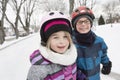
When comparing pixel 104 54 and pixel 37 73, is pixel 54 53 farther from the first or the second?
pixel 104 54

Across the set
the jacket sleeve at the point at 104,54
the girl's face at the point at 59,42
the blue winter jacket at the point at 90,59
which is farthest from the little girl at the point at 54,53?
the jacket sleeve at the point at 104,54

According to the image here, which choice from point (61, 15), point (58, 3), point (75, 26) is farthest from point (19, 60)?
point (58, 3)

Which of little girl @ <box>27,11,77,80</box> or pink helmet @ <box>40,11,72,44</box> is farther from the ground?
pink helmet @ <box>40,11,72,44</box>

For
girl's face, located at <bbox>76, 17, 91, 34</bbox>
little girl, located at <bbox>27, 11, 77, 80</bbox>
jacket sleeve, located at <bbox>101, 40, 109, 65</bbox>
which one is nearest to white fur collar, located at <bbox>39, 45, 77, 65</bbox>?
little girl, located at <bbox>27, 11, 77, 80</bbox>

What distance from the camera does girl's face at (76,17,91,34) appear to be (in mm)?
3094

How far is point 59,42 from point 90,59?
68cm

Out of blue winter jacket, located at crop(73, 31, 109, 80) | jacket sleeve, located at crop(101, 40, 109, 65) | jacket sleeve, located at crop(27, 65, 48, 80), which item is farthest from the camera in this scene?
jacket sleeve, located at crop(101, 40, 109, 65)

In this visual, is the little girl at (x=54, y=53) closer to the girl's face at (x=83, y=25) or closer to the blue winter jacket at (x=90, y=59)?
the blue winter jacket at (x=90, y=59)

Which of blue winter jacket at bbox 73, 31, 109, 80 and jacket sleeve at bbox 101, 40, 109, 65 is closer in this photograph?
blue winter jacket at bbox 73, 31, 109, 80

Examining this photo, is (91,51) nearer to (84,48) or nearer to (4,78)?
(84,48)

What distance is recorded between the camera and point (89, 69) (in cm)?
301

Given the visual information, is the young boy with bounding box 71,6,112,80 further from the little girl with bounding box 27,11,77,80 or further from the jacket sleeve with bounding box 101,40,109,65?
the little girl with bounding box 27,11,77,80

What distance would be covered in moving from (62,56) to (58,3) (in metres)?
58.2

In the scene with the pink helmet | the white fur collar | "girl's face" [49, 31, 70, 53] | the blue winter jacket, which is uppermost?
the pink helmet
